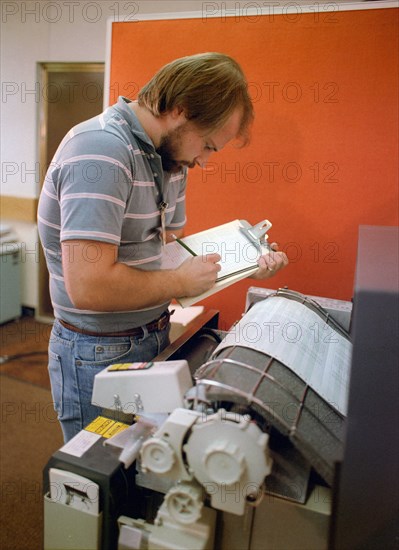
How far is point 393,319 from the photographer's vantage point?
57 centimetres

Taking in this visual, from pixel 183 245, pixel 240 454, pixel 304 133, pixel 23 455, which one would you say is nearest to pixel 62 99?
pixel 304 133

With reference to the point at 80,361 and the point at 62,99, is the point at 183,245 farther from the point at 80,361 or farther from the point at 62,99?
the point at 62,99

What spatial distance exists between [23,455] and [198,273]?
63.8 inches

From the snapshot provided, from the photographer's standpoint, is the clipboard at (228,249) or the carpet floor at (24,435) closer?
the clipboard at (228,249)

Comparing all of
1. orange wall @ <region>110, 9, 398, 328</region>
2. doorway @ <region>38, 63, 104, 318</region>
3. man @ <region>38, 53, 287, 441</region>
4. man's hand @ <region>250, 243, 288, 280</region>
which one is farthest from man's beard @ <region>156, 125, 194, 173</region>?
doorway @ <region>38, 63, 104, 318</region>

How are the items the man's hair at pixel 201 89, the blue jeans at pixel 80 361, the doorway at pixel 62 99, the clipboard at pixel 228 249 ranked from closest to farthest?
1. the man's hair at pixel 201 89
2. the blue jeans at pixel 80 361
3. the clipboard at pixel 228 249
4. the doorway at pixel 62 99

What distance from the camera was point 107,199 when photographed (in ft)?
3.02

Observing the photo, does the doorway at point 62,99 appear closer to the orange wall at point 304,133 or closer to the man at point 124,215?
the orange wall at point 304,133

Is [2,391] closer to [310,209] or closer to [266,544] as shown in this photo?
[310,209]

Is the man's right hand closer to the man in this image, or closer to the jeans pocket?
the man

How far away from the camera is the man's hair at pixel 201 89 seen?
1021mm

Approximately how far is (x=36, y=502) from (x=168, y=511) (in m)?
1.46

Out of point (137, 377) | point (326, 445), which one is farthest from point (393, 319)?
point (137, 377)

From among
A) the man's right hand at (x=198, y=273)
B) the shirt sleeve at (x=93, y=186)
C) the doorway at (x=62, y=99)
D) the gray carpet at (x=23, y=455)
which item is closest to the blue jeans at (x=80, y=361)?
the man's right hand at (x=198, y=273)
